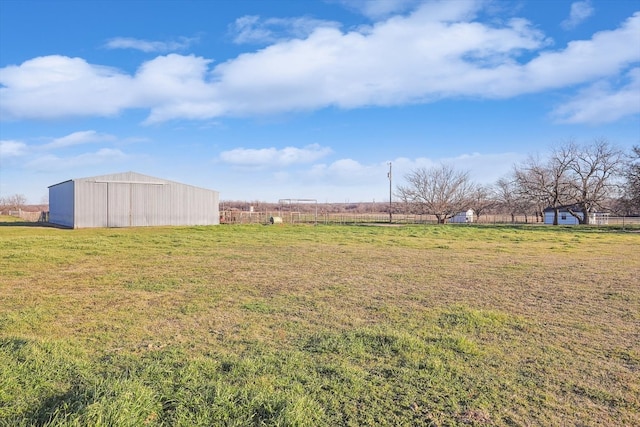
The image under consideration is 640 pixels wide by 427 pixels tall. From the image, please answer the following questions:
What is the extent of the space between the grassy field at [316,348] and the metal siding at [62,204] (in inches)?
963

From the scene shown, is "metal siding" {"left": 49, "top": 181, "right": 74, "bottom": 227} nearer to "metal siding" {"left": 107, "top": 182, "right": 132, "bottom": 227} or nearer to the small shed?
"metal siding" {"left": 107, "top": 182, "right": 132, "bottom": 227}

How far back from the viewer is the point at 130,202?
111ft

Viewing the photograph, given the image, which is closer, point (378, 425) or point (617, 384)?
point (378, 425)

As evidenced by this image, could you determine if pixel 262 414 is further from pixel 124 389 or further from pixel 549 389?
pixel 549 389

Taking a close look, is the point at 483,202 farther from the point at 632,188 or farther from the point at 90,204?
the point at 90,204

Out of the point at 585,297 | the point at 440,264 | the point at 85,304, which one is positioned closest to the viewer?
the point at 85,304

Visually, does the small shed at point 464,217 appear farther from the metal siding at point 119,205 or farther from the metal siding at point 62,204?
the metal siding at point 62,204

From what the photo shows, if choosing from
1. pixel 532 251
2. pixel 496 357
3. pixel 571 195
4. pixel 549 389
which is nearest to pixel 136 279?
pixel 496 357

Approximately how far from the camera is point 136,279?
989 centimetres

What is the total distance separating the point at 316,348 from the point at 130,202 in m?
32.7

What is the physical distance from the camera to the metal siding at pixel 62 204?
32531mm

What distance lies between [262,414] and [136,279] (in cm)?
764

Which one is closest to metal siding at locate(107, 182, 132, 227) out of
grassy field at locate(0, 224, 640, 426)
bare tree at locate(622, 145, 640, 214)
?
grassy field at locate(0, 224, 640, 426)

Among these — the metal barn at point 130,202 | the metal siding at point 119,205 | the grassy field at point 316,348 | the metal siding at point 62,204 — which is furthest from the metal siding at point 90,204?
the grassy field at point 316,348
